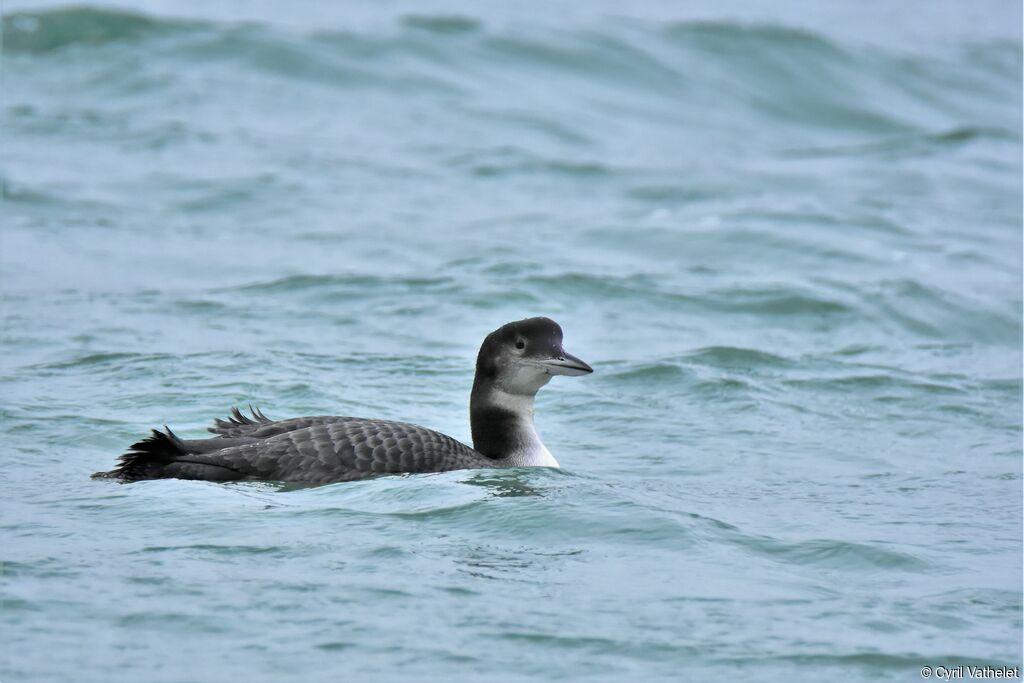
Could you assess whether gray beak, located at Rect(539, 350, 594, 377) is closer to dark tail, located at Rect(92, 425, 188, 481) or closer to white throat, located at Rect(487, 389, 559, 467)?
white throat, located at Rect(487, 389, 559, 467)

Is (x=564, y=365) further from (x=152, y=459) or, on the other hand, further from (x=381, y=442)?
(x=152, y=459)

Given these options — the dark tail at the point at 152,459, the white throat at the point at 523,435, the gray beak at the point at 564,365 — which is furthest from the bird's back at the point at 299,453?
the gray beak at the point at 564,365

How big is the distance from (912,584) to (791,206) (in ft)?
33.4

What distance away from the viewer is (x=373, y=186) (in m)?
16.3

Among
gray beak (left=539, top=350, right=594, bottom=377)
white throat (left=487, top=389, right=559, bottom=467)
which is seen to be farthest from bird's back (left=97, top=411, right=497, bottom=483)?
gray beak (left=539, top=350, right=594, bottom=377)

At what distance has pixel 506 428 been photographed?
26.7 feet

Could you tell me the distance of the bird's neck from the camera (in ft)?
26.5

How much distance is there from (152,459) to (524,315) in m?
5.35

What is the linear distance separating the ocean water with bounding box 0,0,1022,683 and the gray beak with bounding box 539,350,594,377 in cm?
52

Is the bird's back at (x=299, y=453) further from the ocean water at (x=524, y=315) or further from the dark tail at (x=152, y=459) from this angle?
the ocean water at (x=524, y=315)

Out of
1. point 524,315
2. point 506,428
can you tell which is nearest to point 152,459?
point 506,428

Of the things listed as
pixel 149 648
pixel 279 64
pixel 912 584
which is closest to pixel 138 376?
pixel 149 648

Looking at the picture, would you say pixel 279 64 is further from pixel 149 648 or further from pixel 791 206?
pixel 149 648

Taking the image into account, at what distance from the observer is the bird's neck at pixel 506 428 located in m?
8.09
